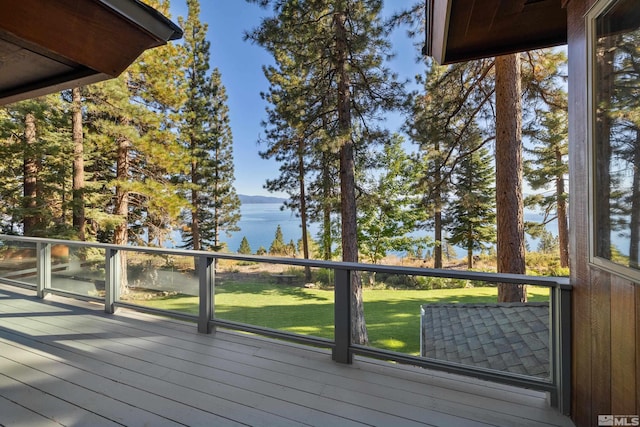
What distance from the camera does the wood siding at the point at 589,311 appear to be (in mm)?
1549

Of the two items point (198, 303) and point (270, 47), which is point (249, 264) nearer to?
point (198, 303)

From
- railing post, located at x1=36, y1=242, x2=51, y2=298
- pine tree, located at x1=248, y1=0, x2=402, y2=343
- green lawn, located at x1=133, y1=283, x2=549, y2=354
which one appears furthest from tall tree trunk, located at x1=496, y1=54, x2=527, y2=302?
railing post, located at x1=36, y1=242, x2=51, y2=298

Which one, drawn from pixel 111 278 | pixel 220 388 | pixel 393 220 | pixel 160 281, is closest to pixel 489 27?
pixel 220 388

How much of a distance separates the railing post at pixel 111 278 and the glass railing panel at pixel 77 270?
0.82 ft

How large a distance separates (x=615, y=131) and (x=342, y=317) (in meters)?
2.37

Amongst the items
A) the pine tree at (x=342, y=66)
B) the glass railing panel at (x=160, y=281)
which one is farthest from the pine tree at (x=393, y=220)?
the glass railing panel at (x=160, y=281)

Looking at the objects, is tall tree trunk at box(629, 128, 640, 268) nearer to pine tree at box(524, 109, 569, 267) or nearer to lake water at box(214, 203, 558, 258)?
pine tree at box(524, 109, 569, 267)

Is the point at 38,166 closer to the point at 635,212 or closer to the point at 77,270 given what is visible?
the point at 77,270

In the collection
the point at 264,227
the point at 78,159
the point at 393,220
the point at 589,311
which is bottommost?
the point at 264,227

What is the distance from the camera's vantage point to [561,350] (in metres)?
2.24

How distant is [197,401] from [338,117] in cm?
752

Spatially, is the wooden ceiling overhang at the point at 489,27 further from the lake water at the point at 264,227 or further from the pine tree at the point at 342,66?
the lake water at the point at 264,227

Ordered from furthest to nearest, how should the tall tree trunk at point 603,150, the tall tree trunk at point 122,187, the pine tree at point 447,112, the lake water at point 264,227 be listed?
the lake water at point 264,227 → the tall tree trunk at point 122,187 → the pine tree at point 447,112 → the tall tree trunk at point 603,150

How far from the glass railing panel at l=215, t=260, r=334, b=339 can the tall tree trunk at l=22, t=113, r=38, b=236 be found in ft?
30.6
